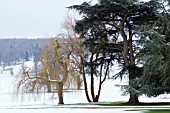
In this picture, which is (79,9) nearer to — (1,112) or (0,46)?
(1,112)

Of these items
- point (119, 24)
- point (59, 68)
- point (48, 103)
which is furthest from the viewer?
point (48, 103)

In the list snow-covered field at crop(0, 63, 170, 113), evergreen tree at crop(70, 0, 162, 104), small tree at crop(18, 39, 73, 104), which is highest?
evergreen tree at crop(70, 0, 162, 104)

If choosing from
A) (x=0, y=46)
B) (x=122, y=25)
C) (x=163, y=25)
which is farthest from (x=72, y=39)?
(x=0, y=46)

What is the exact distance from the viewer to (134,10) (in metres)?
30.7

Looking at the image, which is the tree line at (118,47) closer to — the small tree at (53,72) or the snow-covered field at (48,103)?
the small tree at (53,72)

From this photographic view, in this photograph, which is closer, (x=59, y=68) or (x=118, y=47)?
(x=118, y=47)

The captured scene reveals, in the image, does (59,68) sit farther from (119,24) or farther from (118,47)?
(119,24)

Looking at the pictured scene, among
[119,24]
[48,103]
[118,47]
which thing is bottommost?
[48,103]

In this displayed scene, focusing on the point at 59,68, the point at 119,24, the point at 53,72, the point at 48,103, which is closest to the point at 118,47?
the point at 119,24

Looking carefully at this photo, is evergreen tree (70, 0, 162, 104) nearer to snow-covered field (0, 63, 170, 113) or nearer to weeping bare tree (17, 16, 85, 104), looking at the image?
weeping bare tree (17, 16, 85, 104)

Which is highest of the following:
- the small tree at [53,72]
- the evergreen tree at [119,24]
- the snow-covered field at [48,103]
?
the evergreen tree at [119,24]

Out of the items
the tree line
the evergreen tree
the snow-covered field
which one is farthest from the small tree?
the evergreen tree

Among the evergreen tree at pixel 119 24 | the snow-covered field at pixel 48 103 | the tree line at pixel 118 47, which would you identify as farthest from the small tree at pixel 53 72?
the evergreen tree at pixel 119 24

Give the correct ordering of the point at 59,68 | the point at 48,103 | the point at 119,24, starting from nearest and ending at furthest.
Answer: the point at 119,24 → the point at 59,68 → the point at 48,103
